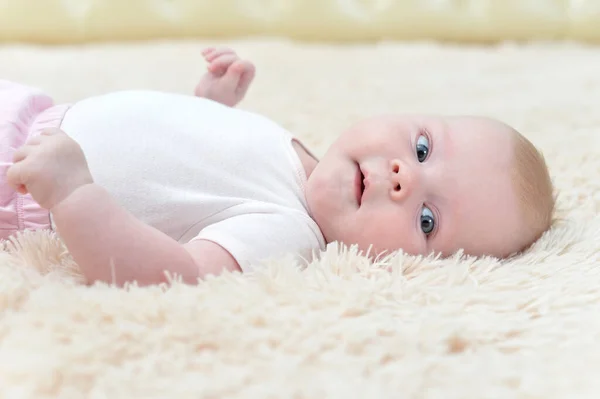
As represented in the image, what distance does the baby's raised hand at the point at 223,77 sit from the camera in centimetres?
130

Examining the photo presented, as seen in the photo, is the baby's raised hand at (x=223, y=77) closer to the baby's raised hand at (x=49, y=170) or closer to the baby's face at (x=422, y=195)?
the baby's face at (x=422, y=195)

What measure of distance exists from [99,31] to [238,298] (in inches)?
74.8

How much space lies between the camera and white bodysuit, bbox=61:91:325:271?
959 mm

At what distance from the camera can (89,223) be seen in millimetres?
777

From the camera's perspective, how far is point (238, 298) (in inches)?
28.9

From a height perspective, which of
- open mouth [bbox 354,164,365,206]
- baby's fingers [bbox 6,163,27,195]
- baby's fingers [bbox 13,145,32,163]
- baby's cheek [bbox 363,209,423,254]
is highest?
baby's fingers [bbox 13,145,32,163]

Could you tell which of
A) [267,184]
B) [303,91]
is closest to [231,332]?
[267,184]

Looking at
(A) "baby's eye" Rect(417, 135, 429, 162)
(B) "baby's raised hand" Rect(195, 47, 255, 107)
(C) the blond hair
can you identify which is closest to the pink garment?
(B) "baby's raised hand" Rect(195, 47, 255, 107)

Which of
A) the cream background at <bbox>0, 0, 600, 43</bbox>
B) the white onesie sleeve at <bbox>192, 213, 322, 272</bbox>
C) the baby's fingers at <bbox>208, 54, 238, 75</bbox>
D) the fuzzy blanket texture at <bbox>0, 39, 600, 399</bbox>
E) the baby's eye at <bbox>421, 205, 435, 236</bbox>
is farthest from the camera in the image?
the cream background at <bbox>0, 0, 600, 43</bbox>

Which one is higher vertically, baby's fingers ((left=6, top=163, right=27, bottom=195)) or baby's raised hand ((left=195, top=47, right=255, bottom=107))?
baby's raised hand ((left=195, top=47, right=255, bottom=107))

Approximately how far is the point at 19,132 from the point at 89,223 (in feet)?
1.08

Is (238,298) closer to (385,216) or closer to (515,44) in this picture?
(385,216)

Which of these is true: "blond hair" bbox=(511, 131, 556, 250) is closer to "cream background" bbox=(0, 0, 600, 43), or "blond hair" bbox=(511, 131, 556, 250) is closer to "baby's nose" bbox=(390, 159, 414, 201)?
"baby's nose" bbox=(390, 159, 414, 201)

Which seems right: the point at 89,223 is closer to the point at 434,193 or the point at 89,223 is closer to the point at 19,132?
the point at 19,132
